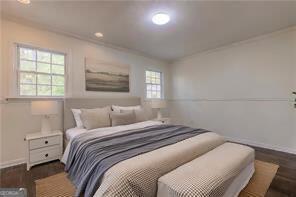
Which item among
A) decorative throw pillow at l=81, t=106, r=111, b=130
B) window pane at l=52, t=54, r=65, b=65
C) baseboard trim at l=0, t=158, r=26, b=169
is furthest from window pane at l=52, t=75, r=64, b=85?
baseboard trim at l=0, t=158, r=26, b=169

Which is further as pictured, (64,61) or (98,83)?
(98,83)

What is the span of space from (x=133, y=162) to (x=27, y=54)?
2889 millimetres

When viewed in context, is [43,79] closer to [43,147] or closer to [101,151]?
[43,147]

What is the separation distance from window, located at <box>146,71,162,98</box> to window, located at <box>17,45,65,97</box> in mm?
2486

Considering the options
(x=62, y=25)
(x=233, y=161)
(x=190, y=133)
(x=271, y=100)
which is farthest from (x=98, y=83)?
(x=271, y=100)

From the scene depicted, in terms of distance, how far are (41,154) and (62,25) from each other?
2334 mm

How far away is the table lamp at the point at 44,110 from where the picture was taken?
2.53 meters

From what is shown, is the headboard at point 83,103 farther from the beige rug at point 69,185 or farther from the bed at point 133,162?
the beige rug at point 69,185

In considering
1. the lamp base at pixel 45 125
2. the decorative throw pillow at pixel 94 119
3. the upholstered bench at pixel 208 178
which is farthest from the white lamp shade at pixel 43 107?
the upholstered bench at pixel 208 178

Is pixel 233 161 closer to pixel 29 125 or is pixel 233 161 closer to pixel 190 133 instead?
pixel 190 133

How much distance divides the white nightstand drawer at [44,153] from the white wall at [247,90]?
375cm

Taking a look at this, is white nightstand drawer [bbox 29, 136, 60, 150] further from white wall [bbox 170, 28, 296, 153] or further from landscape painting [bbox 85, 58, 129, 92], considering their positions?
white wall [bbox 170, 28, 296, 153]

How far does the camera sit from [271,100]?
11.1ft

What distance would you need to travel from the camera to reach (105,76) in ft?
12.5
